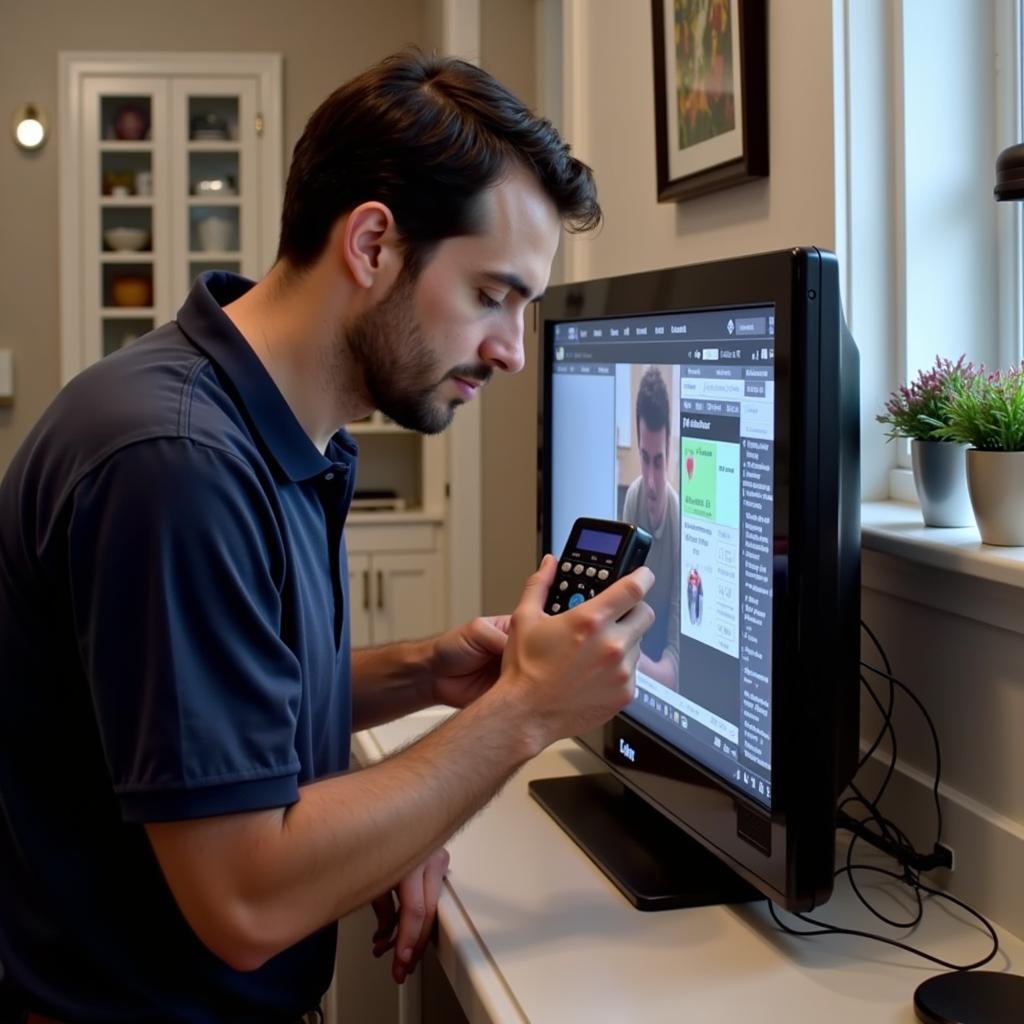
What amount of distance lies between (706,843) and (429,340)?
51cm

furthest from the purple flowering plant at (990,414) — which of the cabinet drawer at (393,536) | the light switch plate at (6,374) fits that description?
the light switch plate at (6,374)

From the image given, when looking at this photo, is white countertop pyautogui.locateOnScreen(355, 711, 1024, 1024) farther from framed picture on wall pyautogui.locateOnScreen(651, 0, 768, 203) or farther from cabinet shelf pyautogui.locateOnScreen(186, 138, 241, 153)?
cabinet shelf pyautogui.locateOnScreen(186, 138, 241, 153)

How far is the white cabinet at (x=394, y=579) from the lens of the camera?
3982 mm

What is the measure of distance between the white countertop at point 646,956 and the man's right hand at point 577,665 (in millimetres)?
182

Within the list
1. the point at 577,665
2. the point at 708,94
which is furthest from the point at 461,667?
the point at 708,94

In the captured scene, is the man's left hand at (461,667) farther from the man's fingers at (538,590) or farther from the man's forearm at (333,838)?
the man's forearm at (333,838)

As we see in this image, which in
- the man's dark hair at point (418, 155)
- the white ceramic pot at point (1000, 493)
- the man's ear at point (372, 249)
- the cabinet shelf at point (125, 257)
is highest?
the cabinet shelf at point (125, 257)

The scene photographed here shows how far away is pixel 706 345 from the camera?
3.69ft

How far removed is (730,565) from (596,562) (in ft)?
0.37

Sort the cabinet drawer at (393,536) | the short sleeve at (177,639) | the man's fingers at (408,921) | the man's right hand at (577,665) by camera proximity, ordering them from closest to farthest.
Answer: the short sleeve at (177,639)
the man's right hand at (577,665)
the man's fingers at (408,921)
the cabinet drawer at (393,536)

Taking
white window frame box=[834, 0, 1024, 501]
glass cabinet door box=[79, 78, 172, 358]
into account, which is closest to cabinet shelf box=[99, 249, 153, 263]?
glass cabinet door box=[79, 78, 172, 358]

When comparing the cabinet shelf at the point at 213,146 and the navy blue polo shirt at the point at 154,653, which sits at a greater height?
the cabinet shelf at the point at 213,146

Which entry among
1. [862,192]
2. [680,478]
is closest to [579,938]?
[680,478]

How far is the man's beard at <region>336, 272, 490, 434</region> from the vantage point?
1.12 m
